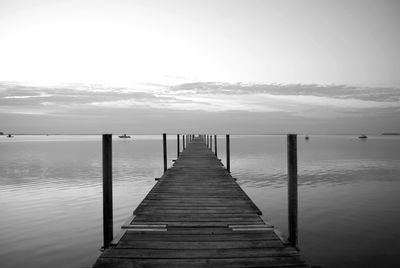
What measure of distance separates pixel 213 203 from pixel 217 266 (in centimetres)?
356

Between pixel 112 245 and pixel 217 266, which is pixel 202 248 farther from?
pixel 112 245

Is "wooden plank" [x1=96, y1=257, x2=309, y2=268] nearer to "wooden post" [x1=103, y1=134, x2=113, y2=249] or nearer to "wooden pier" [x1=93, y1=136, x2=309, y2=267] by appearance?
"wooden pier" [x1=93, y1=136, x2=309, y2=267]

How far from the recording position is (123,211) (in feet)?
40.7

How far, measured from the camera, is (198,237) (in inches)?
194

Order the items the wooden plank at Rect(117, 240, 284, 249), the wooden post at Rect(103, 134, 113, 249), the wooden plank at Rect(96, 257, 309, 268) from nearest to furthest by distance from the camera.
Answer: the wooden plank at Rect(96, 257, 309, 268)
the wooden plank at Rect(117, 240, 284, 249)
the wooden post at Rect(103, 134, 113, 249)

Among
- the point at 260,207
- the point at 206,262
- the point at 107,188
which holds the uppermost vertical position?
the point at 107,188

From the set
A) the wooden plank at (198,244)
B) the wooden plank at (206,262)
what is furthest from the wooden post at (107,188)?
the wooden plank at (206,262)

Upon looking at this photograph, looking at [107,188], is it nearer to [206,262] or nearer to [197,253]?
[197,253]

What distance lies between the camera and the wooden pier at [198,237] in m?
4.02

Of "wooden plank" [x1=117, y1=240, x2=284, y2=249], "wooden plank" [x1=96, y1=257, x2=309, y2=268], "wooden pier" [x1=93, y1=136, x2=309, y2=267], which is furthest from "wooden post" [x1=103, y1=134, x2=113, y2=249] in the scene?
"wooden plank" [x1=96, y1=257, x2=309, y2=268]

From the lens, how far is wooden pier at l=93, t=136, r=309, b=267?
402 centimetres

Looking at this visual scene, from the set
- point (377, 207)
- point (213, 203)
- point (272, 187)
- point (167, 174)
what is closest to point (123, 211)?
point (167, 174)

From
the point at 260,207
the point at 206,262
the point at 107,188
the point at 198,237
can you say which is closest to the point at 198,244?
the point at 198,237

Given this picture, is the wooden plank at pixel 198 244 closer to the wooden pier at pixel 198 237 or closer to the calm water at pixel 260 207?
the wooden pier at pixel 198 237
